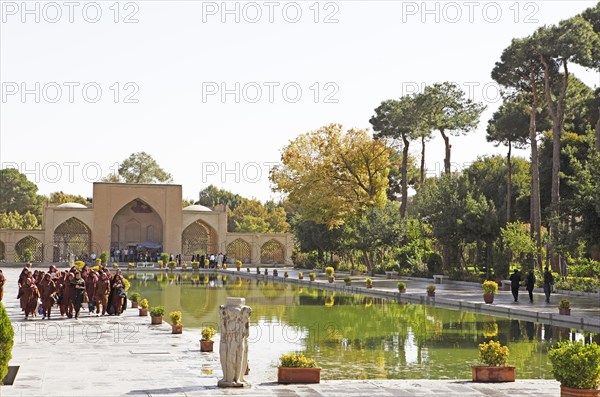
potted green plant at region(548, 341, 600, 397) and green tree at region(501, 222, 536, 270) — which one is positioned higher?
green tree at region(501, 222, 536, 270)

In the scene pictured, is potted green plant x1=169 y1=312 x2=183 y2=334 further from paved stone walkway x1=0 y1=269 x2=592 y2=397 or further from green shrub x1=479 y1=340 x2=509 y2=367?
green shrub x1=479 y1=340 x2=509 y2=367

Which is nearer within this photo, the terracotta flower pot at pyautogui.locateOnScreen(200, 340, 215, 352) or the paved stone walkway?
the paved stone walkway

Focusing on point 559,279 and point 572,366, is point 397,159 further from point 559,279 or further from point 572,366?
point 572,366

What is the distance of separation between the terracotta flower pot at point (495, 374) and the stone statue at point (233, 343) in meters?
3.28

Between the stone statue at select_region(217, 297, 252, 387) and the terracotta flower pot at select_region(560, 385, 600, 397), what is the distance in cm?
389

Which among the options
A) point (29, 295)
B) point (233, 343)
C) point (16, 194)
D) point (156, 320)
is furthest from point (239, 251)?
point (233, 343)

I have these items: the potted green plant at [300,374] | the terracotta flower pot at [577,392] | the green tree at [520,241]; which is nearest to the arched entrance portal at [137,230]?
the green tree at [520,241]

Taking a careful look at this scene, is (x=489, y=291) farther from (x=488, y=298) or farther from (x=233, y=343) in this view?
(x=233, y=343)

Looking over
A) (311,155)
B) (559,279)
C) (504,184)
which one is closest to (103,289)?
(559,279)

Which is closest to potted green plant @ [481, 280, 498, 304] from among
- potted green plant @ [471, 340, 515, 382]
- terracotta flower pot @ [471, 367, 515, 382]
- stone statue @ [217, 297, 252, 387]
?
potted green plant @ [471, 340, 515, 382]

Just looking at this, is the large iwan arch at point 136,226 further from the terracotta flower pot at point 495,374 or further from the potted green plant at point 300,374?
the terracotta flower pot at point 495,374

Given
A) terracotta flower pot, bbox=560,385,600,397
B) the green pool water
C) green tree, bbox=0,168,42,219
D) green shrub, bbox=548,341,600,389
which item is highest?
green tree, bbox=0,168,42,219

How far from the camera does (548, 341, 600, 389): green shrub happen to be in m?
9.92

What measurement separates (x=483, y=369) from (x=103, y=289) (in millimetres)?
12819
